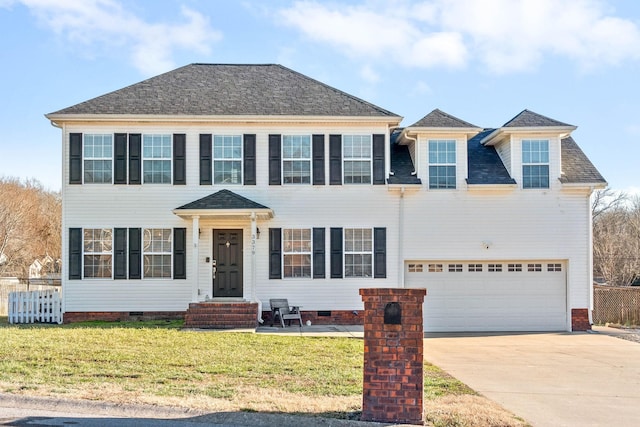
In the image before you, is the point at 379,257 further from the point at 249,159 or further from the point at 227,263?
the point at 249,159

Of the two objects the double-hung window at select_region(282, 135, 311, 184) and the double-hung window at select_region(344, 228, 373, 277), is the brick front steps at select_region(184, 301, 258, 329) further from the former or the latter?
A: the double-hung window at select_region(282, 135, 311, 184)

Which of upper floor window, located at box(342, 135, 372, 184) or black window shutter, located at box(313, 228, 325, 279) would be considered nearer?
black window shutter, located at box(313, 228, 325, 279)

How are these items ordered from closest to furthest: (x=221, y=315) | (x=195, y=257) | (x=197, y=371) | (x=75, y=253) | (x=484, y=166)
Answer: (x=197, y=371) < (x=221, y=315) < (x=195, y=257) < (x=75, y=253) < (x=484, y=166)

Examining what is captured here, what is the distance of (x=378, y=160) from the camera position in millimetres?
19750

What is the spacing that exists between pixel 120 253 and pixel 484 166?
11.3m

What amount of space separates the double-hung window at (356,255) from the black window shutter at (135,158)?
6.26m

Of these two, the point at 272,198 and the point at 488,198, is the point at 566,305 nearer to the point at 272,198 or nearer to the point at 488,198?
the point at 488,198

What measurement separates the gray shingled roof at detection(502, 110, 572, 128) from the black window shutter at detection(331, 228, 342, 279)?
19.8 ft

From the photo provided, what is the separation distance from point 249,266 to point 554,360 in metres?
9.07

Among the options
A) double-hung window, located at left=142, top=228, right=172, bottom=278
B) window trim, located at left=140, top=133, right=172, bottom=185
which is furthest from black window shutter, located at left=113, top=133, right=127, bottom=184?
double-hung window, located at left=142, top=228, right=172, bottom=278

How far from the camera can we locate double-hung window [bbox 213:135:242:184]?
63.9 feet

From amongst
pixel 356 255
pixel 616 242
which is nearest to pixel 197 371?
pixel 356 255

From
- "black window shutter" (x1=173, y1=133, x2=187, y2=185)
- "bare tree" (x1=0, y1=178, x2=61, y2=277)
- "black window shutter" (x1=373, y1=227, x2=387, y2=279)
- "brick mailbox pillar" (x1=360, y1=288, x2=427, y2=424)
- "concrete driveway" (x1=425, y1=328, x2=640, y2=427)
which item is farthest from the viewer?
"bare tree" (x1=0, y1=178, x2=61, y2=277)

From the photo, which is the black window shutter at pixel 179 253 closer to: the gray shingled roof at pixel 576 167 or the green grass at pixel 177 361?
the green grass at pixel 177 361
